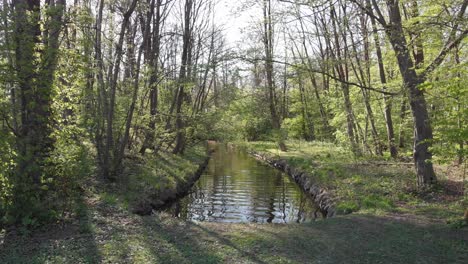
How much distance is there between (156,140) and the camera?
16.2 metres

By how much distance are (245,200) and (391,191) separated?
4.99 metres

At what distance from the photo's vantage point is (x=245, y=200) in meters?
13.0

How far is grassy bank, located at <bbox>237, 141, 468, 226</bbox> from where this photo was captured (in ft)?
27.8

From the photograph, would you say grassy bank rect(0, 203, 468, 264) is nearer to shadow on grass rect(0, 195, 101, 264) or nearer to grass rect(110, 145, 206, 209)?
shadow on grass rect(0, 195, 101, 264)

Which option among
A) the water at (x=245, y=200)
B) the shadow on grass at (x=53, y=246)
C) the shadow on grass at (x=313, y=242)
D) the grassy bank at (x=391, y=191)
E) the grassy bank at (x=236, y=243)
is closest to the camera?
the shadow on grass at (x=53, y=246)

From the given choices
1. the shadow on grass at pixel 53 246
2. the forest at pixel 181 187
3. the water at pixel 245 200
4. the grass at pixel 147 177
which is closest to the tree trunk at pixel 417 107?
the forest at pixel 181 187

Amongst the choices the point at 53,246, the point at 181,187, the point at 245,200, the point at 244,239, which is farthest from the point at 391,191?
the point at 53,246

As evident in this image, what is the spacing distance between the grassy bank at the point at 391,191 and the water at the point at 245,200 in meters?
1.30

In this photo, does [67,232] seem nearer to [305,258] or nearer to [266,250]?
[266,250]

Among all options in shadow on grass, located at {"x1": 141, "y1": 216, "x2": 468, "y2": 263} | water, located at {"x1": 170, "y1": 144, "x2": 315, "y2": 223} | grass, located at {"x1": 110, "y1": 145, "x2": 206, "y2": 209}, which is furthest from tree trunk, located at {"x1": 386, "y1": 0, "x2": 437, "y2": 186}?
grass, located at {"x1": 110, "y1": 145, "x2": 206, "y2": 209}

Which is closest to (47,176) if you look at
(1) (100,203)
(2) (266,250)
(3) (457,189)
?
(1) (100,203)

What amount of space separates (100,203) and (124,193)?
1.69m

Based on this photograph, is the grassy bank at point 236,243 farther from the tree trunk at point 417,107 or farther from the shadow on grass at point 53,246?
the tree trunk at point 417,107

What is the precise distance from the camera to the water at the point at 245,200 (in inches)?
432
